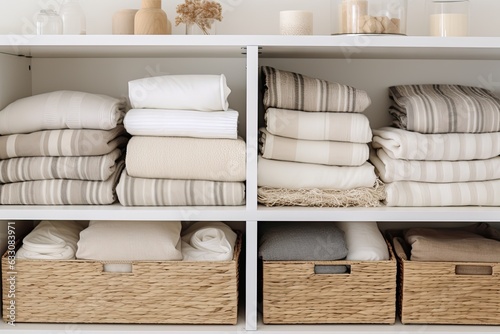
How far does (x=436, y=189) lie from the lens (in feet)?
5.34

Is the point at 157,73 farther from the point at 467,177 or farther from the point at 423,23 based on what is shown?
the point at 467,177

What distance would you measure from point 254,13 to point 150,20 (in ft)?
1.14

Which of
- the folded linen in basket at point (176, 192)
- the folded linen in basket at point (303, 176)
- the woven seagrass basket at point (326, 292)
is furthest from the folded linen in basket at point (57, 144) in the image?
the woven seagrass basket at point (326, 292)

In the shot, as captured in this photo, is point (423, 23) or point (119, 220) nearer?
point (119, 220)

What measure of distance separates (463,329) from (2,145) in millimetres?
1204

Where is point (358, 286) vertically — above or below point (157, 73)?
below

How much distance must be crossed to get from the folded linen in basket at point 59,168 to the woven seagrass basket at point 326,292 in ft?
1.50

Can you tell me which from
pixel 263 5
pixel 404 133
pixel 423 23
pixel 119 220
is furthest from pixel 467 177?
pixel 119 220

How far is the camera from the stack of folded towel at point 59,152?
1609mm

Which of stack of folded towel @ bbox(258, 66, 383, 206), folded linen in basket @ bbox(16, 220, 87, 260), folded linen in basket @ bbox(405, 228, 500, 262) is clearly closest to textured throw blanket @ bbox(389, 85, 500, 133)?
stack of folded towel @ bbox(258, 66, 383, 206)

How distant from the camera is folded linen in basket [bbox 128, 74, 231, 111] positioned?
1594 millimetres

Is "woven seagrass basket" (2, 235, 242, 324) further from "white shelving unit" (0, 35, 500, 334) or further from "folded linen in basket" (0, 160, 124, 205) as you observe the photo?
"folded linen in basket" (0, 160, 124, 205)

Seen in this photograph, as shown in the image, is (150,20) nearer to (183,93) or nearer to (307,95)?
(183,93)

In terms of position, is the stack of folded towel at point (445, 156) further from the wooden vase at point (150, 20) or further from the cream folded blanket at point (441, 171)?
the wooden vase at point (150, 20)
